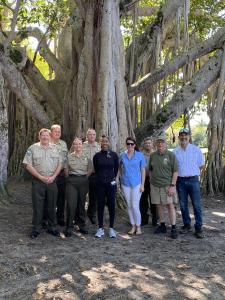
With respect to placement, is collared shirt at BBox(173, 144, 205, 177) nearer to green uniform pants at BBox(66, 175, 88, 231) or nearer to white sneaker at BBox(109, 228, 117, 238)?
white sneaker at BBox(109, 228, 117, 238)

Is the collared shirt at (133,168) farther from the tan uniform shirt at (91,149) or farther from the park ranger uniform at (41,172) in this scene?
the park ranger uniform at (41,172)

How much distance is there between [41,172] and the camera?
190 inches

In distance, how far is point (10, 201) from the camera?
6.43m

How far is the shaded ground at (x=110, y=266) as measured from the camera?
10.7 ft

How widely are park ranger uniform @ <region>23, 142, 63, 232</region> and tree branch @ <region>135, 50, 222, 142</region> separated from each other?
9.83ft

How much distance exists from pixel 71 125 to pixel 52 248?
12.7ft

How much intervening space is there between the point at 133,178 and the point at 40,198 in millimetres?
1167

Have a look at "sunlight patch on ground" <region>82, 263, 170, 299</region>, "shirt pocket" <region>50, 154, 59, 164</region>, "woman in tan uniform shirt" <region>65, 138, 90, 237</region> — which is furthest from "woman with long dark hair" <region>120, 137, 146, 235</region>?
"sunlight patch on ground" <region>82, 263, 170, 299</region>

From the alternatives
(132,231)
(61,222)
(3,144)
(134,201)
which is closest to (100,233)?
(132,231)

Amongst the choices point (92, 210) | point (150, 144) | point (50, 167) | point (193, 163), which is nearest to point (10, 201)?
point (92, 210)

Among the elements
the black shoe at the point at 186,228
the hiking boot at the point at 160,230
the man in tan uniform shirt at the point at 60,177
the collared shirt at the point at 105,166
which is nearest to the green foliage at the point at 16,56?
the man in tan uniform shirt at the point at 60,177

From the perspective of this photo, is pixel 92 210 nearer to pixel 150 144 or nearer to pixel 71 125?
pixel 150 144

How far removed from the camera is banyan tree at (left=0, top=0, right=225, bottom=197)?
664 cm

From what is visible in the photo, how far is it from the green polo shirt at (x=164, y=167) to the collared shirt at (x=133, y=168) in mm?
166
